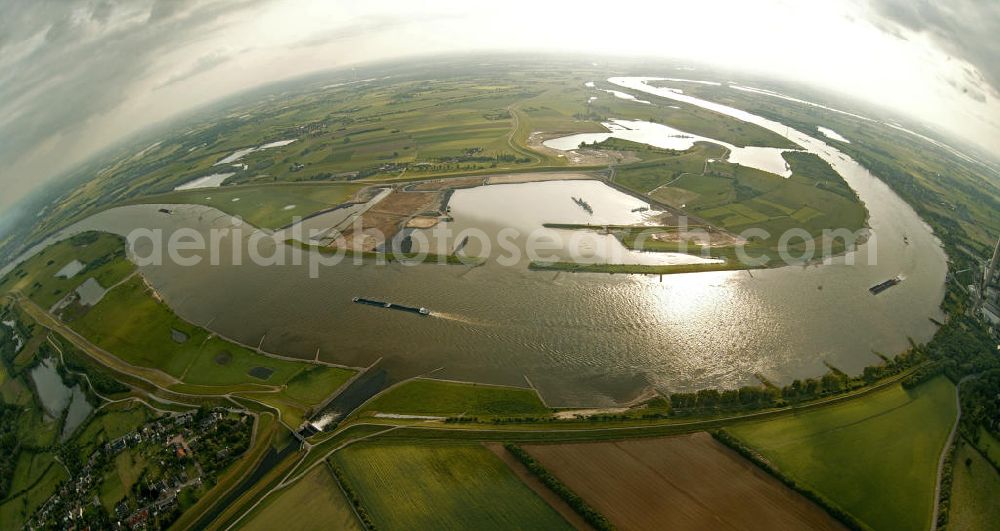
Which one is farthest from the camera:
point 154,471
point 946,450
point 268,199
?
point 268,199

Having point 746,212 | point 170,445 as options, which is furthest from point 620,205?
point 170,445

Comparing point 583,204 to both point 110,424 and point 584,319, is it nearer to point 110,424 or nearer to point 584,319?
point 584,319

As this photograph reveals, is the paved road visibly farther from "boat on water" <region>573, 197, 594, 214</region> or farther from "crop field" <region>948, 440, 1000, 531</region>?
"boat on water" <region>573, 197, 594, 214</region>

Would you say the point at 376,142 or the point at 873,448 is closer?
the point at 873,448

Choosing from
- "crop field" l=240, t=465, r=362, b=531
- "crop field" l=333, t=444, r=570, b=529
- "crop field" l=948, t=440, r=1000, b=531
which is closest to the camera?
"crop field" l=948, t=440, r=1000, b=531

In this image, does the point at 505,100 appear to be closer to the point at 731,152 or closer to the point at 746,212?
the point at 731,152

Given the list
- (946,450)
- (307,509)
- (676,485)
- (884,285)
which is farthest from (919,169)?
(307,509)

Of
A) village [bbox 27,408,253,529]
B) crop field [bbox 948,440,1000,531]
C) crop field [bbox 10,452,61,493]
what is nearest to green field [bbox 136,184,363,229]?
crop field [bbox 10,452,61,493]
